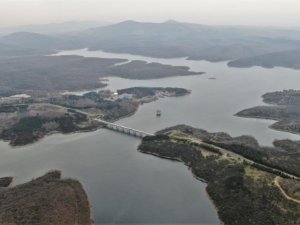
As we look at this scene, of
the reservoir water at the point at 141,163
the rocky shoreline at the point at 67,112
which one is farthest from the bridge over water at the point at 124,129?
the reservoir water at the point at 141,163

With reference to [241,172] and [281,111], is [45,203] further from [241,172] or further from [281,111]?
[281,111]

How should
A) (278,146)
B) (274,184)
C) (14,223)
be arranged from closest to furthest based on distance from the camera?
(14,223), (274,184), (278,146)

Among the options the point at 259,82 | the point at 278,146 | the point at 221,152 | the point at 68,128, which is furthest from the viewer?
the point at 259,82

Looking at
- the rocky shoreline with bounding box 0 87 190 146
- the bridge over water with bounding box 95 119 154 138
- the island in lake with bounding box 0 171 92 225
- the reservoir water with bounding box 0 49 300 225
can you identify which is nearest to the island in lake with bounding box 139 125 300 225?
the reservoir water with bounding box 0 49 300 225

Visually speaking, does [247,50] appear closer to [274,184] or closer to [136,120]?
[136,120]

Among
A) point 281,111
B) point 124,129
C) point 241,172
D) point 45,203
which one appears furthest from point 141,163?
point 281,111

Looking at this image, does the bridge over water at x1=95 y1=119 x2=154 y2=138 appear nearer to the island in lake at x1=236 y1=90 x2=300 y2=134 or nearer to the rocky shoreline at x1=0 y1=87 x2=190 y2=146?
the rocky shoreline at x1=0 y1=87 x2=190 y2=146

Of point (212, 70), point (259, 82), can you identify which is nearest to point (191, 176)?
point (259, 82)
